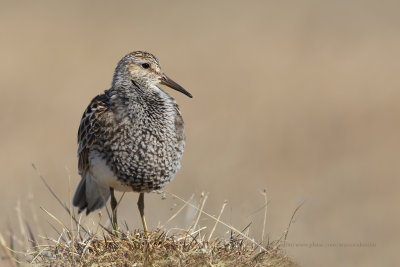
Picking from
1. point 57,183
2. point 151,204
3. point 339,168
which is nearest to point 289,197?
point 339,168

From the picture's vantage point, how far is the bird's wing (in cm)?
740

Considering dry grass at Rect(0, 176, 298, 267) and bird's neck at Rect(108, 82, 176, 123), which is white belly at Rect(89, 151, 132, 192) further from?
dry grass at Rect(0, 176, 298, 267)

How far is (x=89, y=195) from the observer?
8211 mm

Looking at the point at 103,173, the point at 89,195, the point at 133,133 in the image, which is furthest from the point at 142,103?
the point at 89,195

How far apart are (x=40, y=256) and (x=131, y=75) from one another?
7.43 feet

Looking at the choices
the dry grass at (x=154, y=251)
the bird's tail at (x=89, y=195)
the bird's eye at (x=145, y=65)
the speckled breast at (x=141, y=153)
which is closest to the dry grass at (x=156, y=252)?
the dry grass at (x=154, y=251)

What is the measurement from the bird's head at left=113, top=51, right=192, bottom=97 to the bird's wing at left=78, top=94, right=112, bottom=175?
271mm

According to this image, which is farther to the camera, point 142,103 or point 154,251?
point 142,103

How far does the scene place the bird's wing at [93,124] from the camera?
24.3 feet

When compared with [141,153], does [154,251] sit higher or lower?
lower

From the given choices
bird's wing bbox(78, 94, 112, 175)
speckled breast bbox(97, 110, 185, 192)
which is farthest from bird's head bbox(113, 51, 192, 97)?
speckled breast bbox(97, 110, 185, 192)

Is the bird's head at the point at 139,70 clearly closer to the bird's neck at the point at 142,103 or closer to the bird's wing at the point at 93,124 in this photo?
the bird's neck at the point at 142,103

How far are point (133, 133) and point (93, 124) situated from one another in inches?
18.6

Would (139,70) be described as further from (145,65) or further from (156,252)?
(156,252)
